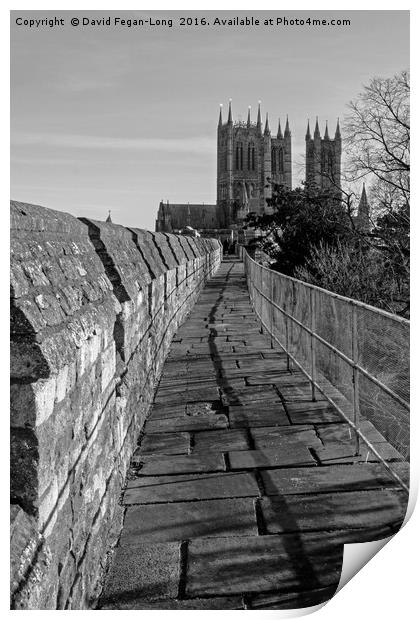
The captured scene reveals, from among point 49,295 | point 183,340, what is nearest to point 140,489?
point 49,295

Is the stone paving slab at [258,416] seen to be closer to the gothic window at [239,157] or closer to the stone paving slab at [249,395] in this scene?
the stone paving slab at [249,395]

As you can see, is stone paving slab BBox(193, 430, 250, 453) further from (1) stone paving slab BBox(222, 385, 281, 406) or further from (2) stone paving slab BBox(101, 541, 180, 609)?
(2) stone paving slab BBox(101, 541, 180, 609)

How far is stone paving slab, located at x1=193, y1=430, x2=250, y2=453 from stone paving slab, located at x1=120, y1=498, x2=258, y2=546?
0.91 meters

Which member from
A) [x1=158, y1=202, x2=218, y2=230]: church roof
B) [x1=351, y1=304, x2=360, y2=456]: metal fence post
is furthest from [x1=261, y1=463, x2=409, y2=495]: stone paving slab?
[x1=158, y1=202, x2=218, y2=230]: church roof

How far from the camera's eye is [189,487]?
3.76 meters

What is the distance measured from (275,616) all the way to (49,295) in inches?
59.0

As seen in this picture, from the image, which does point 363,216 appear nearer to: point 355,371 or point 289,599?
point 355,371

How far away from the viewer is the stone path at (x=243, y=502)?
8.70 ft

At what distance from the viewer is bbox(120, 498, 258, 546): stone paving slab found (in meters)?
3.14

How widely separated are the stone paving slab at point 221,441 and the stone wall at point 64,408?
0.58 m

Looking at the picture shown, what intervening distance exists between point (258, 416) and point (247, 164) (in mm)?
107290

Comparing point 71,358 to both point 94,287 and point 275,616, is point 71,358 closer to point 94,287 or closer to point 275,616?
point 94,287
